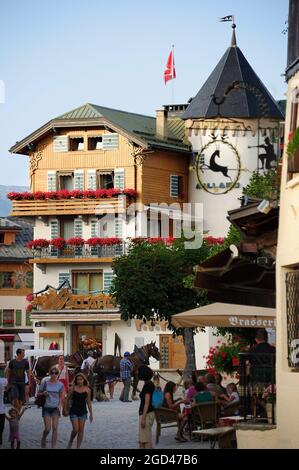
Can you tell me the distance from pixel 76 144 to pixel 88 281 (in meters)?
7.04

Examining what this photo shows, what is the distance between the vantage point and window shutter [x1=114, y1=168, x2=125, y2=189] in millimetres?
76438

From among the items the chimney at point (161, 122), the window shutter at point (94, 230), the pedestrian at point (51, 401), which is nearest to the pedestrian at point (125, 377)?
the pedestrian at point (51, 401)

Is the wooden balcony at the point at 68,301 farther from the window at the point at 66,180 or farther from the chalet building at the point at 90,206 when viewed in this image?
the window at the point at 66,180

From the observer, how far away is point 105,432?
1226 inches

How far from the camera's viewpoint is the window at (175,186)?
3041 inches

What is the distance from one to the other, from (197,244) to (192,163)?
58.8ft

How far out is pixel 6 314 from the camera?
93.9 metres

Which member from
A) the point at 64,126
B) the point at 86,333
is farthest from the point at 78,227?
the point at 86,333

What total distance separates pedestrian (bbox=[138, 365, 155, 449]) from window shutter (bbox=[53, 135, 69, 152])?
175ft

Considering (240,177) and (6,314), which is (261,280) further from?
(6,314)

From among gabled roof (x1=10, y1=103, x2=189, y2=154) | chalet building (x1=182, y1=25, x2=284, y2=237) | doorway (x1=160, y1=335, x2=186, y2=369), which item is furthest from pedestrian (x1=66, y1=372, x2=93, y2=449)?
gabled roof (x1=10, y1=103, x2=189, y2=154)

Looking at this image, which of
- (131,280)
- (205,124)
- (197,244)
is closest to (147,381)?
(131,280)

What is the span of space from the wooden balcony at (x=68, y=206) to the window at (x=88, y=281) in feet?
10.3
